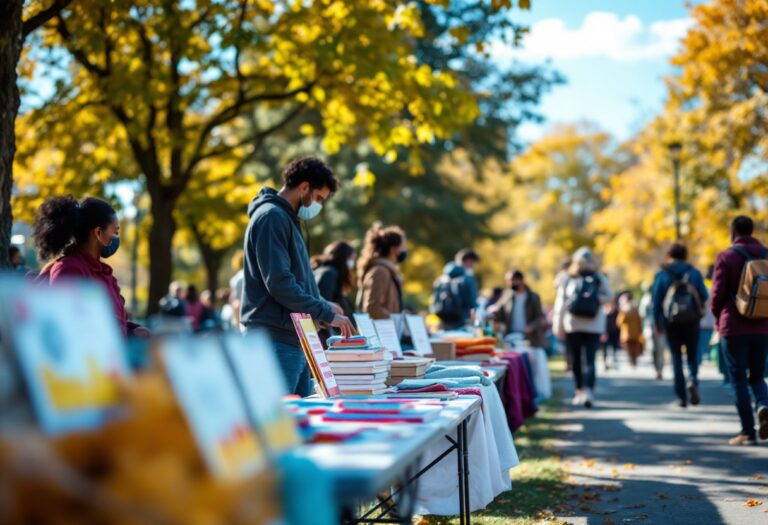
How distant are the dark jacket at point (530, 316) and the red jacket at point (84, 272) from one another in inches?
372

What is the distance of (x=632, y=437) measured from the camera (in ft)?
36.1

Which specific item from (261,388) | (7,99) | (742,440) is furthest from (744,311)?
(261,388)

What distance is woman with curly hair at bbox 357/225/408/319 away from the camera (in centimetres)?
920

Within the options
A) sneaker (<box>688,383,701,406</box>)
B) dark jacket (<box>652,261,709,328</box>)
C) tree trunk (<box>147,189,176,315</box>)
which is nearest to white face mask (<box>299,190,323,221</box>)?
dark jacket (<box>652,261,709,328</box>)

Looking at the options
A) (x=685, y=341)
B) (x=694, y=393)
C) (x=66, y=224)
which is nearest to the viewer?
(x=66, y=224)

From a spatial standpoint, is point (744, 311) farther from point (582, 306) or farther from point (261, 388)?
point (261, 388)

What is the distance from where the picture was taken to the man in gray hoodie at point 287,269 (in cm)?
551

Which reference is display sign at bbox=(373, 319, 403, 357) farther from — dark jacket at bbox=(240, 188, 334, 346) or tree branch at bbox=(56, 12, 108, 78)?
tree branch at bbox=(56, 12, 108, 78)

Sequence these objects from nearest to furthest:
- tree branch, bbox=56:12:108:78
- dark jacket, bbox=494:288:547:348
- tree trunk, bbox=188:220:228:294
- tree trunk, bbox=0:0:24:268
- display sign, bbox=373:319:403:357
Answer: display sign, bbox=373:319:403:357 < tree trunk, bbox=0:0:24:268 < tree branch, bbox=56:12:108:78 < dark jacket, bbox=494:288:547:348 < tree trunk, bbox=188:220:228:294

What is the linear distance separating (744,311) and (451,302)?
460 cm

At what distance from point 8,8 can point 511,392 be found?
17.3ft

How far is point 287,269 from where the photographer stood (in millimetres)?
5531

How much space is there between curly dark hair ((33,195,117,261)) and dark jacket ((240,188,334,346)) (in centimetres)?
85

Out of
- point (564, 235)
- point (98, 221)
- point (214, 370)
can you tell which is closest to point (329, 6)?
point (98, 221)
